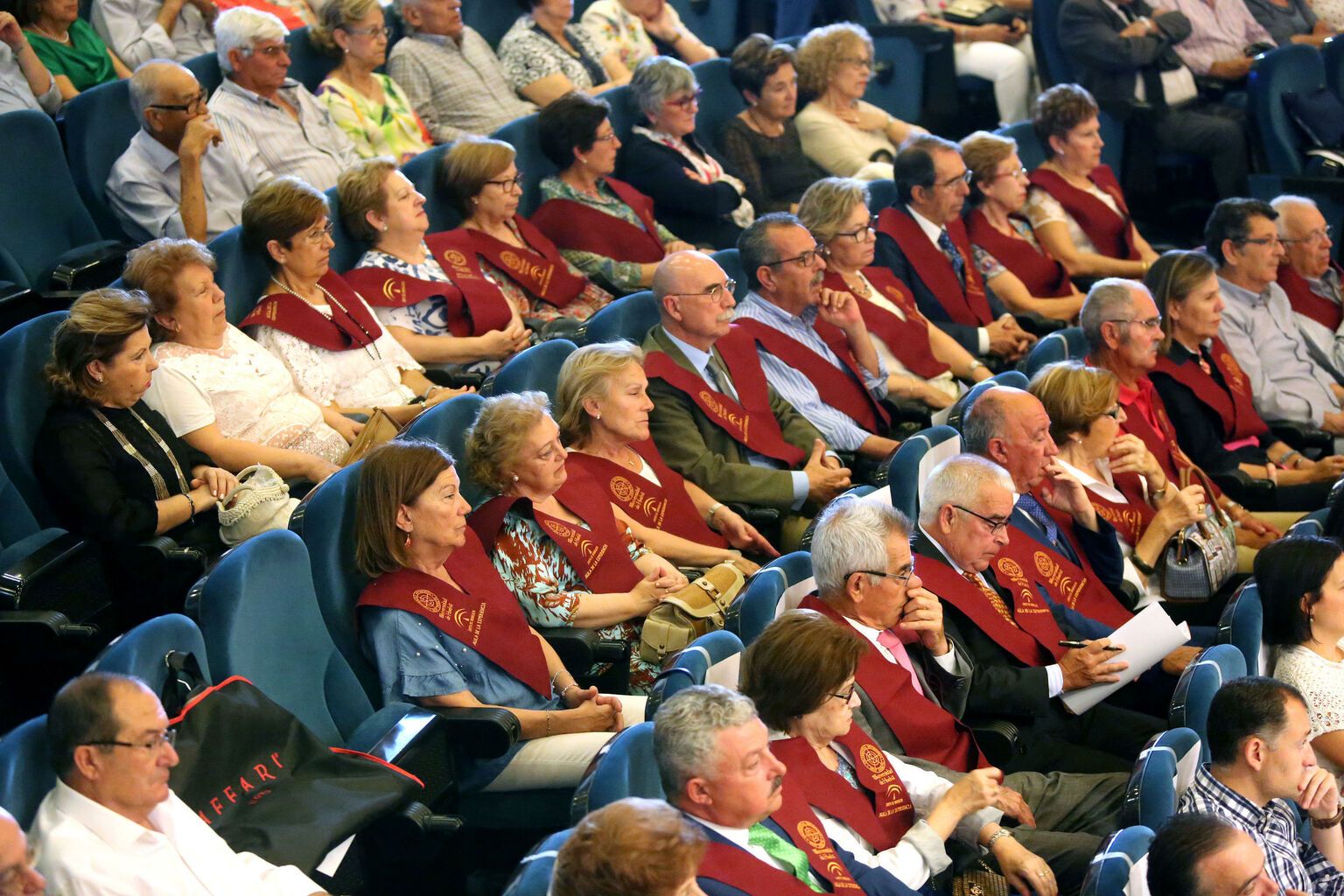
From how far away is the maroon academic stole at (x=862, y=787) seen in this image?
2.40 m

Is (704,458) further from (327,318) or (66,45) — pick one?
(66,45)

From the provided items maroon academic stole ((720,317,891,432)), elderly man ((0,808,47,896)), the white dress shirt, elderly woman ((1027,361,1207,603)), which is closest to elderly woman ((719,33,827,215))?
maroon academic stole ((720,317,891,432))

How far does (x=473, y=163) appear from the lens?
4152 mm

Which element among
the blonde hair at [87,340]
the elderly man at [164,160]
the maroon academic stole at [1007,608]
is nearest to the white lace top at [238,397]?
the blonde hair at [87,340]

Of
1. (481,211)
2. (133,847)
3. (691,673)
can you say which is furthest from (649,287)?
(133,847)

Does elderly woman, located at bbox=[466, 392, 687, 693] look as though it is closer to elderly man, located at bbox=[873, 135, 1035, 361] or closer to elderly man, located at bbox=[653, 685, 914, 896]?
elderly man, located at bbox=[653, 685, 914, 896]

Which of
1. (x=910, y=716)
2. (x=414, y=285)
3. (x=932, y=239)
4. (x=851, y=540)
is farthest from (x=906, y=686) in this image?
(x=932, y=239)

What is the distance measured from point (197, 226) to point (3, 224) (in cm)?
43

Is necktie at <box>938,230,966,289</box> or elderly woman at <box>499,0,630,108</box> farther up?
elderly woman at <box>499,0,630,108</box>

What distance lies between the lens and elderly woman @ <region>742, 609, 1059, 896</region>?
7.83ft

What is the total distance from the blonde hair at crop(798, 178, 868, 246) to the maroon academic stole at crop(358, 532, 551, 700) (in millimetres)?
1748

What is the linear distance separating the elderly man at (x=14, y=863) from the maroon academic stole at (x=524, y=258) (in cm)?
235

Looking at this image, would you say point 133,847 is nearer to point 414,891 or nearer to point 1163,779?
point 414,891

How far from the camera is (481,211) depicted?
4207mm
